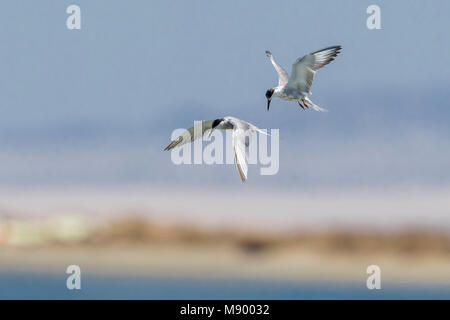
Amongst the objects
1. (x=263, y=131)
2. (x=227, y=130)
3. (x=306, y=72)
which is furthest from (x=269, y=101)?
(x=263, y=131)

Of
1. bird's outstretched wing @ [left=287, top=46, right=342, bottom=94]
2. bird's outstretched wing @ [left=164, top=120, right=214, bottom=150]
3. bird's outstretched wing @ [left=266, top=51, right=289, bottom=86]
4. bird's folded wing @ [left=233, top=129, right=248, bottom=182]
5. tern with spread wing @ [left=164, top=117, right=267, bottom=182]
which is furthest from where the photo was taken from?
bird's outstretched wing @ [left=266, top=51, right=289, bottom=86]

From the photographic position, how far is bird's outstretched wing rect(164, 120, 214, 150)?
13227 mm

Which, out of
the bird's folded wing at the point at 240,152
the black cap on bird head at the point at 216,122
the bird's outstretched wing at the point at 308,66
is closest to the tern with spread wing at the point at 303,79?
the bird's outstretched wing at the point at 308,66

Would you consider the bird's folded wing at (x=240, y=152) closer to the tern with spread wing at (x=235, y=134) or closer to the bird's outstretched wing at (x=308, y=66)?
the tern with spread wing at (x=235, y=134)

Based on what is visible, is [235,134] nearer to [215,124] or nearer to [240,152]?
[240,152]

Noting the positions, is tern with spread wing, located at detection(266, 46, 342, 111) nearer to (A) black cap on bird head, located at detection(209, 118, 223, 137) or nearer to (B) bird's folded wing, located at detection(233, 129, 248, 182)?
(A) black cap on bird head, located at detection(209, 118, 223, 137)

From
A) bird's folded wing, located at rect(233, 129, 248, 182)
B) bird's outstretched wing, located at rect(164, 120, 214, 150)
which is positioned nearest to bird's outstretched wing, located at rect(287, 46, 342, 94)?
bird's outstretched wing, located at rect(164, 120, 214, 150)

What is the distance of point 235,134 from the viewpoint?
1235 cm

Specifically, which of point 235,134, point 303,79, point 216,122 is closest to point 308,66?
point 303,79

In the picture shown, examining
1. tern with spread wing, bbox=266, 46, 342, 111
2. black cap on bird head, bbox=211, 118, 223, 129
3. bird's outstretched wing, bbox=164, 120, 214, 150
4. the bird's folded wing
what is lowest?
the bird's folded wing

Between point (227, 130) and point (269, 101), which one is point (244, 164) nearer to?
point (227, 130)

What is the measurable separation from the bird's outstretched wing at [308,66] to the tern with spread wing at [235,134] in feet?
10.1

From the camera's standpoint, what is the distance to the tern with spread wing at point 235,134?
11.7 m

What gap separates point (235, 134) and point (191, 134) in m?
1.49
